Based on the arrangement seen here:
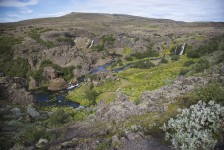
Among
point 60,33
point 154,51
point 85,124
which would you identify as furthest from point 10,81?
point 60,33

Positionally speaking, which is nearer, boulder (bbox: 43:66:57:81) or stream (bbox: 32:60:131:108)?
stream (bbox: 32:60:131:108)

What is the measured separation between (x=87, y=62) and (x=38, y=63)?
12971 mm

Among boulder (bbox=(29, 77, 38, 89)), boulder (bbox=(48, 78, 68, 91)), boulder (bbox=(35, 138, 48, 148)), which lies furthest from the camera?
boulder (bbox=(29, 77, 38, 89))

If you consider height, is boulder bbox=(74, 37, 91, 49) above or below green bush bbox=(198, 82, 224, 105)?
below

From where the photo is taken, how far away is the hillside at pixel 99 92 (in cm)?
1964

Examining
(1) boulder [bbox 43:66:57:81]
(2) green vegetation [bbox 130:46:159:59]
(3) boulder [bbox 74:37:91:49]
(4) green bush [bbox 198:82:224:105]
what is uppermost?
(4) green bush [bbox 198:82:224:105]

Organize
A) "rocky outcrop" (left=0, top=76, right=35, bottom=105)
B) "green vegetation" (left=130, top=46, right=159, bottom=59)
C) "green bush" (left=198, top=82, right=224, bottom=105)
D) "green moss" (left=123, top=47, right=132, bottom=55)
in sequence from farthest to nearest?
"green moss" (left=123, top=47, right=132, bottom=55), "green vegetation" (left=130, top=46, right=159, bottom=59), "rocky outcrop" (left=0, top=76, right=35, bottom=105), "green bush" (left=198, top=82, right=224, bottom=105)

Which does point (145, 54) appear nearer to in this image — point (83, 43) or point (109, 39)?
point (109, 39)

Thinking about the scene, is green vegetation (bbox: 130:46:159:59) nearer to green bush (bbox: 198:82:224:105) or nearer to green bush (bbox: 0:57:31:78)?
green bush (bbox: 0:57:31:78)

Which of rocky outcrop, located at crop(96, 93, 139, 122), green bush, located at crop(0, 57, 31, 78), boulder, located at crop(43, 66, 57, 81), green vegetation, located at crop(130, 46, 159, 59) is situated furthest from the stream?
green vegetation, located at crop(130, 46, 159, 59)

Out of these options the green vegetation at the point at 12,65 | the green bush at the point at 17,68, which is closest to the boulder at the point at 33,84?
the green bush at the point at 17,68

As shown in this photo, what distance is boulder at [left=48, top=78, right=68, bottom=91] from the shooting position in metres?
53.8

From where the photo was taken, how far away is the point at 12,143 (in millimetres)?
21188

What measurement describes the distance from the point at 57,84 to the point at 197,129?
4255cm
